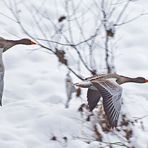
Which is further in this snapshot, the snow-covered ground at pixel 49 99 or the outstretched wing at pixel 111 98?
the snow-covered ground at pixel 49 99

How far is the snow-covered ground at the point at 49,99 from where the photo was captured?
5.18m

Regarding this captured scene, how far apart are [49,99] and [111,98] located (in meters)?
3.16

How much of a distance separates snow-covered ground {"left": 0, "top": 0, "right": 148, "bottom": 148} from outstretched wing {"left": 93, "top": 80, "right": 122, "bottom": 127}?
198 centimetres

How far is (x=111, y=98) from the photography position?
2740mm

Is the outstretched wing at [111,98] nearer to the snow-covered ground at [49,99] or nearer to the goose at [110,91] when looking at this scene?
the goose at [110,91]

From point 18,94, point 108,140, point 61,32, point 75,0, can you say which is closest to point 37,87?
point 18,94

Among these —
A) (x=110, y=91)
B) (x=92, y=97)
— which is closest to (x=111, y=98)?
(x=110, y=91)

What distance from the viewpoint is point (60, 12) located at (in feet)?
24.6

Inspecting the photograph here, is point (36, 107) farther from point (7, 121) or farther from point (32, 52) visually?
point (32, 52)

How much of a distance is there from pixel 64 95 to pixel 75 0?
7.52ft

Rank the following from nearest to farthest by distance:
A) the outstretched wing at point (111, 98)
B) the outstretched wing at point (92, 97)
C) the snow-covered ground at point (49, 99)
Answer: the outstretched wing at point (111, 98), the outstretched wing at point (92, 97), the snow-covered ground at point (49, 99)

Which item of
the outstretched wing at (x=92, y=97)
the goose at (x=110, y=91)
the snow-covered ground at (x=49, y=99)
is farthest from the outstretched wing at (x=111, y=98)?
the snow-covered ground at (x=49, y=99)

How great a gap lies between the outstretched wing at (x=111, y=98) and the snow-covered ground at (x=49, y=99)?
6.49ft

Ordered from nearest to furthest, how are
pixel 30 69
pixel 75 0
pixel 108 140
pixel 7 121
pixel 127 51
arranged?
pixel 108 140 → pixel 7 121 → pixel 30 69 → pixel 127 51 → pixel 75 0
